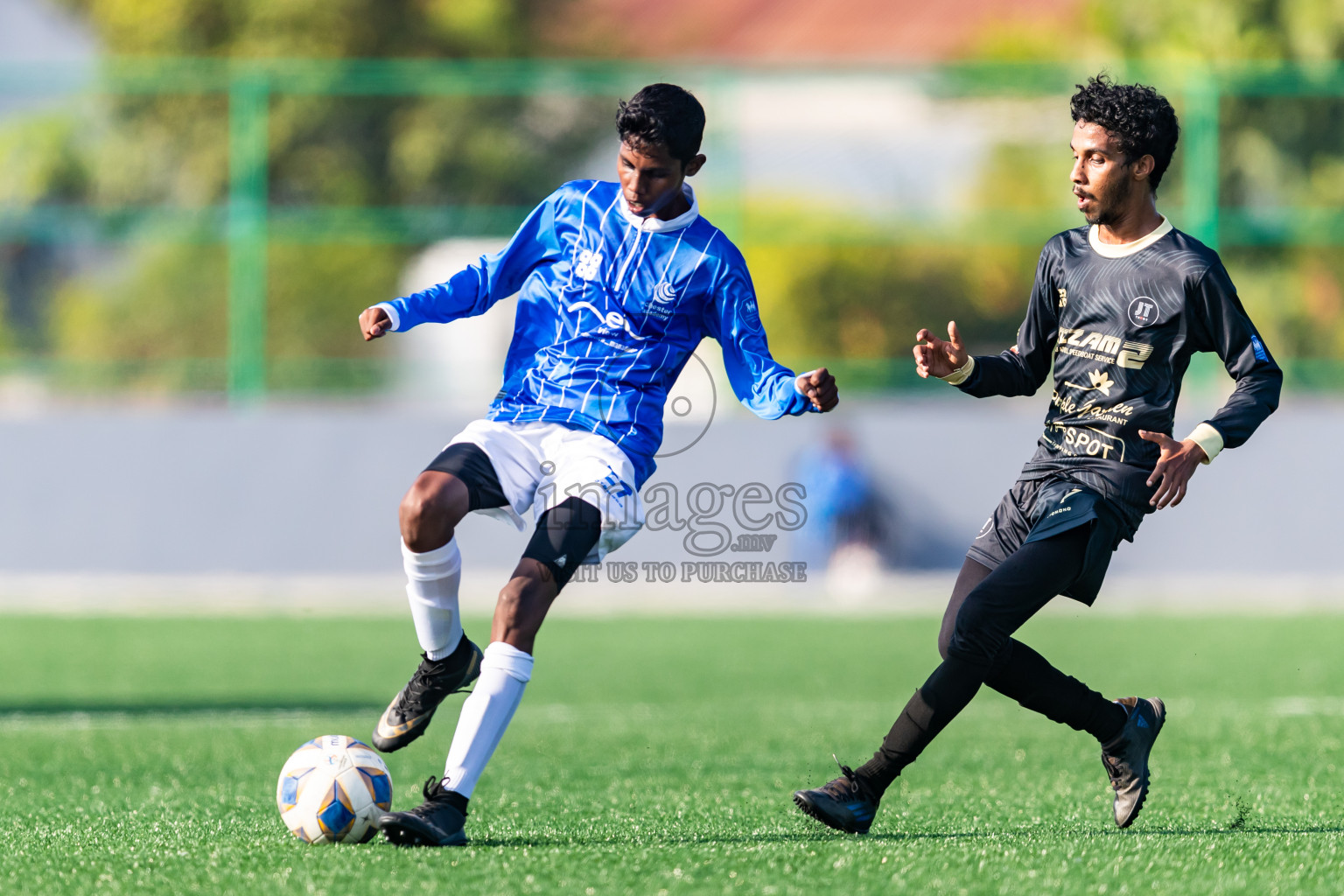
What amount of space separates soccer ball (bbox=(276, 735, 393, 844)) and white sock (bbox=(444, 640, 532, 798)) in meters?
0.30

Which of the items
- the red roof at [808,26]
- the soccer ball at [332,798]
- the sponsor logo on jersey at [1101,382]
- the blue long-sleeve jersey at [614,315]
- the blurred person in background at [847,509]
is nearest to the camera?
the soccer ball at [332,798]

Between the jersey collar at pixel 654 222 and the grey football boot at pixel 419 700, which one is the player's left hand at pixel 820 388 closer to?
the jersey collar at pixel 654 222

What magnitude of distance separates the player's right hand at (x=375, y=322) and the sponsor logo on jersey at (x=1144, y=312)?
2.20 metres

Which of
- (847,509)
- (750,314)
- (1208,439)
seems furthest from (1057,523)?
(847,509)

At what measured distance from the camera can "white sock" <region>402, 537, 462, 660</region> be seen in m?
5.07

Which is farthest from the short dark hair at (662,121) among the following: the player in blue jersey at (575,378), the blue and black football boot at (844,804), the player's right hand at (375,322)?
the blue and black football boot at (844,804)

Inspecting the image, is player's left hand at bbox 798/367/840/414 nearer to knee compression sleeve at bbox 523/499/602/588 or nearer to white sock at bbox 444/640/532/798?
knee compression sleeve at bbox 523/499/602/588

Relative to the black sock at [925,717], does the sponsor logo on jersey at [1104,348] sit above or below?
above

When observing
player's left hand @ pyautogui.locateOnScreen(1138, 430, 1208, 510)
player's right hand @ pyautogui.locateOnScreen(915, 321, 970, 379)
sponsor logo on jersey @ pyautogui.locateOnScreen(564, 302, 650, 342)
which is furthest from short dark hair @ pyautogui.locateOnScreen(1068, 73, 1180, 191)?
sponsor logo on jersey @ pyautogui.locateOnScreen(564, 302, 650, 342)

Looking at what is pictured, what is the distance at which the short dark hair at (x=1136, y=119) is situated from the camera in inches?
194

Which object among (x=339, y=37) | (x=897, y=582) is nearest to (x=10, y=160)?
(x=897, y=582)

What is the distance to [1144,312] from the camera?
16.0 ft

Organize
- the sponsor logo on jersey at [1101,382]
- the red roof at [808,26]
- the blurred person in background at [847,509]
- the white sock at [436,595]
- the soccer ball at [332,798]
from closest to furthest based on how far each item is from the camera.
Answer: the soccer ball at [332,798] → the sponsor logo on jersey at [1101,382] → the white sock at [436,595] → the blurred person in background at [847,509] → the red roof at [808,26]

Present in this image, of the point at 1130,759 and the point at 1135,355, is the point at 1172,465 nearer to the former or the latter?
the point at 1135,355
